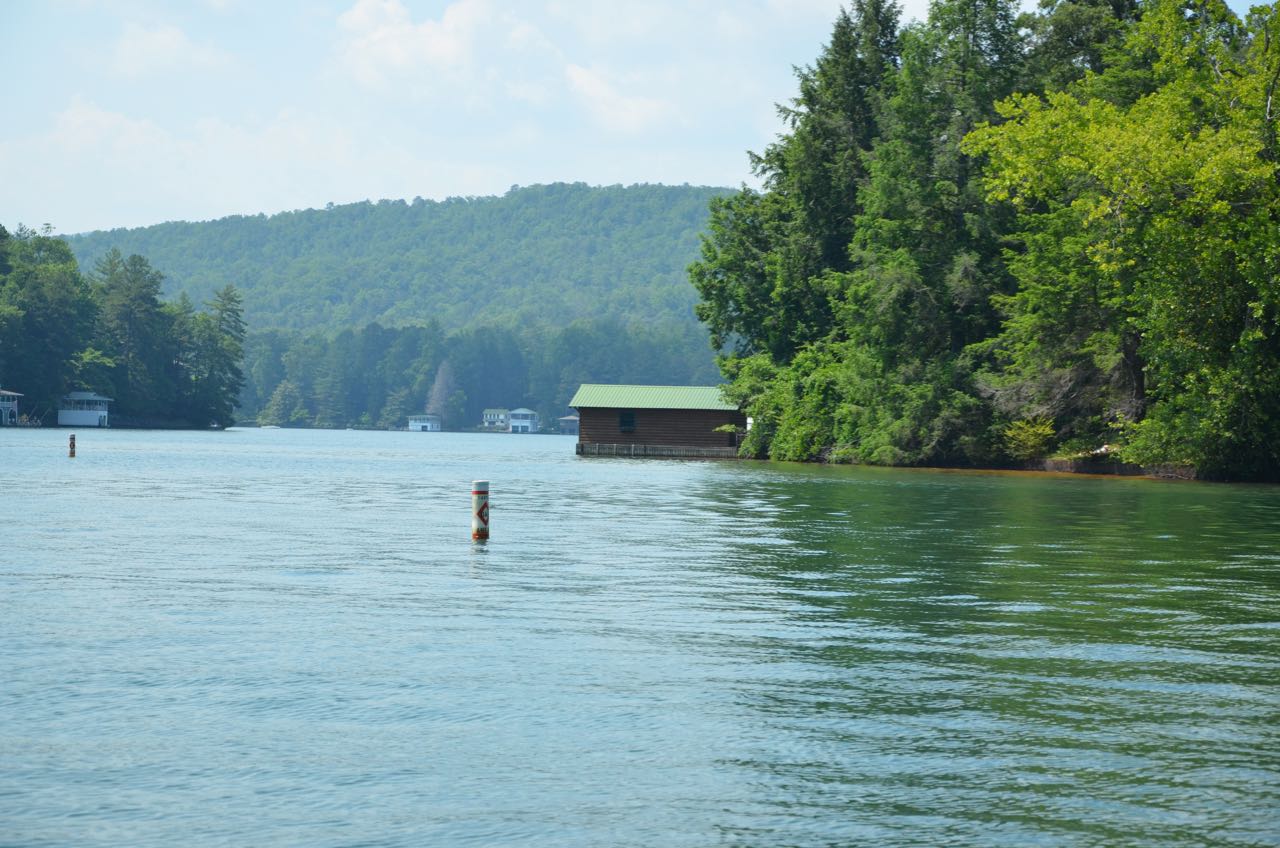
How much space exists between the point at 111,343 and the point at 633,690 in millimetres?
180943

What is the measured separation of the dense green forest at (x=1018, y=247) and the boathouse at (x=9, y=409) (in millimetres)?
99800

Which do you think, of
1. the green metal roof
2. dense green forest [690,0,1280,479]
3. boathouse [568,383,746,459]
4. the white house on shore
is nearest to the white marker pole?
dense green forest [690,0,1280,479]

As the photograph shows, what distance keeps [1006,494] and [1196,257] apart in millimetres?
13500

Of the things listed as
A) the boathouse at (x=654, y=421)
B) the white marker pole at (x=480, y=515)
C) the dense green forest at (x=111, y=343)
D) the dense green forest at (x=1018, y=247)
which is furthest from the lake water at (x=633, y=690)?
the dense green forest at (x=111, y=343)

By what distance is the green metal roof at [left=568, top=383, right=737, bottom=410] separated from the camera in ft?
304

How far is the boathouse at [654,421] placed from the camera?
9200 centimetres

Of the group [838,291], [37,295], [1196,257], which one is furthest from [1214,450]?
[37,295]

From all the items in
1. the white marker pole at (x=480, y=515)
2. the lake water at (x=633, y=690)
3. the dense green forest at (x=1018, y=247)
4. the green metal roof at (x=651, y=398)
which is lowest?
the lake water at (x=633, y=690)

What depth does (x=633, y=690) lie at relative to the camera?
36.2ft

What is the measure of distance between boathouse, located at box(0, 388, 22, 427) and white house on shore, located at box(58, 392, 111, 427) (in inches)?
285

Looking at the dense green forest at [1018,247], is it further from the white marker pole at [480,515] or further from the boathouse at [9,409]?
the boathouse at [9,409]

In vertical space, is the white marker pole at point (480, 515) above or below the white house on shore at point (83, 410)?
below

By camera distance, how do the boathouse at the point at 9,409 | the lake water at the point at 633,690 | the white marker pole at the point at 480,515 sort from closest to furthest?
the lake water at the point at 633,690, the white marker pole at the point at 480,515, the boathouse at the point at 9,409

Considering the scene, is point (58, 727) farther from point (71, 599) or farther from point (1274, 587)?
point (1274, 587)
